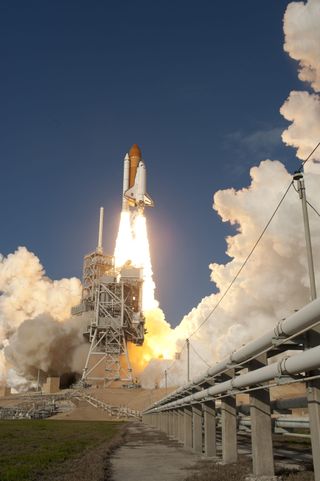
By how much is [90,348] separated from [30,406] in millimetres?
27339

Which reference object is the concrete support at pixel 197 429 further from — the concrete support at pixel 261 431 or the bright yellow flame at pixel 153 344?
the bright yellow flame at pixel 153 344

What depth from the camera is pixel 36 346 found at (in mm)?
120500

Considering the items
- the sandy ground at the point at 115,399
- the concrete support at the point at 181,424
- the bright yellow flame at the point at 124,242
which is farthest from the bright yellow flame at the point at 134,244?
the concrete support at the point at 181,424

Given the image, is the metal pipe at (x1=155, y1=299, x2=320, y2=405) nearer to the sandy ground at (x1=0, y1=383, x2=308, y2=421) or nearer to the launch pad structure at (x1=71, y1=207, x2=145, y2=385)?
the sandy ground at (x1=0, y1=383, x2=308, y2=421)

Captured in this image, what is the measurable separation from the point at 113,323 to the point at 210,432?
331 ft

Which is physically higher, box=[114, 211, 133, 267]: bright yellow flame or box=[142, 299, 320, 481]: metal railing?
box=[114, 211, 133, 267]: bright yellow flame

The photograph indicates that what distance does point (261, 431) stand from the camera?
1495 centimetres

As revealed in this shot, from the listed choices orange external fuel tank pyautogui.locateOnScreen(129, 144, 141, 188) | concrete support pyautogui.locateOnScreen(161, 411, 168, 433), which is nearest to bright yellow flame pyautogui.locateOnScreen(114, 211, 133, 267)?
orange external fuel tank pyautogui.locateOnScreen(129, 144, 141, 188)

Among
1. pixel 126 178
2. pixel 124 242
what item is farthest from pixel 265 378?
pixel 126 178

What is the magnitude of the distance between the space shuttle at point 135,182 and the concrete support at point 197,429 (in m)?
99.0

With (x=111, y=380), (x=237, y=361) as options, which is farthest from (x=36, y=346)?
(x=237, y=361)

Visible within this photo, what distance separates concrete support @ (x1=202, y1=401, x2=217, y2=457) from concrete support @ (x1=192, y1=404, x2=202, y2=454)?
8.19 ft

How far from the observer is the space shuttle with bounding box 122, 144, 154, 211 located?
123938 mm

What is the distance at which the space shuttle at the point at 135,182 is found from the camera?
12394 centimetres
